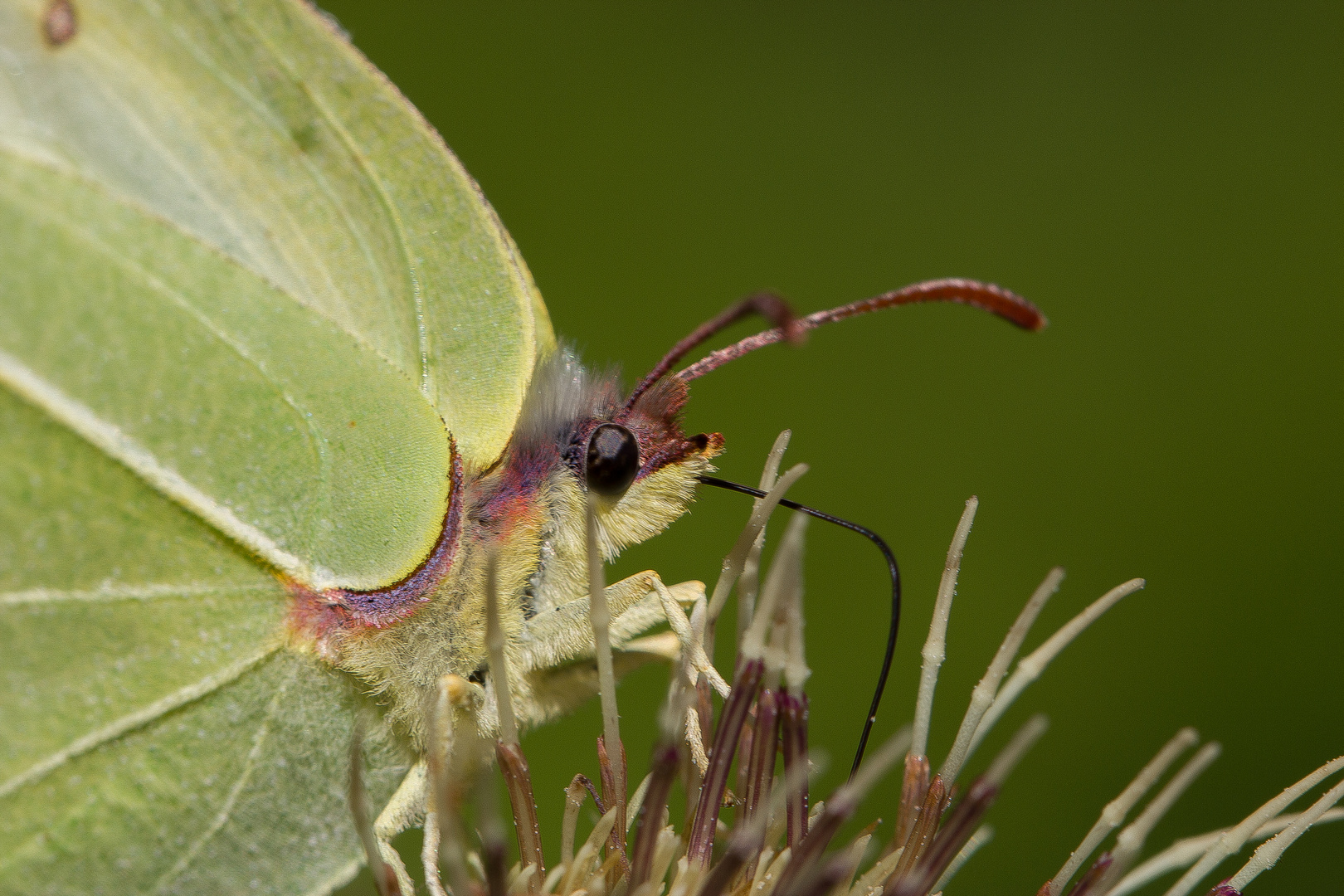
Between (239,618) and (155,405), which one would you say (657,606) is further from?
(155,405)

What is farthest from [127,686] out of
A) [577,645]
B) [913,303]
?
[913,303]

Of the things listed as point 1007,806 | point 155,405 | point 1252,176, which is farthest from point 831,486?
point 155,405

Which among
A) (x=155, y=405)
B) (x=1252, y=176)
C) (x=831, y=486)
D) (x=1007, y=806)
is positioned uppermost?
(x=1252, y=176)

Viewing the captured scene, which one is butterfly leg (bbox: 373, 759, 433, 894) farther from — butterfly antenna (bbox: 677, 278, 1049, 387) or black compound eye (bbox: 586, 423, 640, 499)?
butterfly antenna (bbox: 677, 278, 1049, 387)

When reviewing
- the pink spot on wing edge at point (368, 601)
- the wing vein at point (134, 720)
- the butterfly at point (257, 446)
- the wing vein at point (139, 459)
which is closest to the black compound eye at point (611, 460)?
the butterfly at point (257, 446)

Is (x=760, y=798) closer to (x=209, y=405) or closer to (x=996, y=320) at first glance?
(x=209, y=405)

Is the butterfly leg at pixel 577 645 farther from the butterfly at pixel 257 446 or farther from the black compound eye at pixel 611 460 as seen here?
the black compound eye at pixel 611 460
